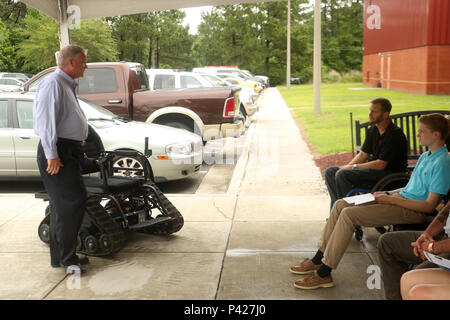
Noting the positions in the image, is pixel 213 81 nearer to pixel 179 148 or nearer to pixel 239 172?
pixel 239 172

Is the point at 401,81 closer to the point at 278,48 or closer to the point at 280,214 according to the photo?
the point at 280,214

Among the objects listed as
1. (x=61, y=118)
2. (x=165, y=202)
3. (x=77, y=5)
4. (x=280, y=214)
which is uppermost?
(x=77, y=5)

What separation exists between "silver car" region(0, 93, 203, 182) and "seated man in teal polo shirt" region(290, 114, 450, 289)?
4.30 m

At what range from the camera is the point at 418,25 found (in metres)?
31.0

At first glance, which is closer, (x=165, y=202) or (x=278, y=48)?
(x=165, y=202)

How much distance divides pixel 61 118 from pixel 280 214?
3314mm

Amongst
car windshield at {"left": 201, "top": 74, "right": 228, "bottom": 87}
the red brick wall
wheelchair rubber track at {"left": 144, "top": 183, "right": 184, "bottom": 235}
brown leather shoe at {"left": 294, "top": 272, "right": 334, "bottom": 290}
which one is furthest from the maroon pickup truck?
the red brick wall

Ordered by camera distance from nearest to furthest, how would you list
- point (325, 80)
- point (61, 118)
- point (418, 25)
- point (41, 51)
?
point (61, 118) < point (41, 51) < point (418, 25) < point (325, 80)

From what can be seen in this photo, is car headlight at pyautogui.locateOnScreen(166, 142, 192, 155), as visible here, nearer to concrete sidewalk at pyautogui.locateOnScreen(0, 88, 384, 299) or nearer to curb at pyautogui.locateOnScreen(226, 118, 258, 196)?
concrete sidewalk at pyautogui.locateOnScreen(0, 88, 384, 299)

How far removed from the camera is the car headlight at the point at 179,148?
8479mm

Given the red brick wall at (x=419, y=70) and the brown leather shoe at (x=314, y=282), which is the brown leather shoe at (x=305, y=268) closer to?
the brown leather shoe at (x=314, y=282)

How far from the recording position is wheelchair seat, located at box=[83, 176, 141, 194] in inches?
209
